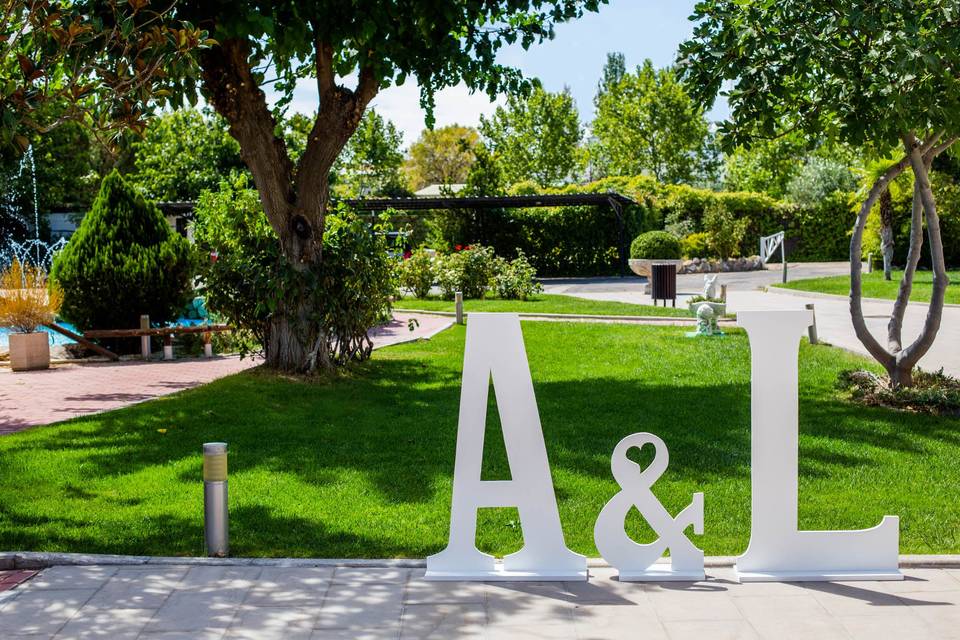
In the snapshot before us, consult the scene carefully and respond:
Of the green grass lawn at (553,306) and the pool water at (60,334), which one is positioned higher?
the green grass lawn at (553,306)

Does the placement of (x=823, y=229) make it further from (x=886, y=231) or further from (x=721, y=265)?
(x=886, y=231)

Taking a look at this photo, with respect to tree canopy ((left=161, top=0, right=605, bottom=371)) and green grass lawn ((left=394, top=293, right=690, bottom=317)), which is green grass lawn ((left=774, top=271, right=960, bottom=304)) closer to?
green grass lawn ((left=394, top=293, right=690, bottom=317))

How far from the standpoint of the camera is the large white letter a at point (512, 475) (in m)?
5.87

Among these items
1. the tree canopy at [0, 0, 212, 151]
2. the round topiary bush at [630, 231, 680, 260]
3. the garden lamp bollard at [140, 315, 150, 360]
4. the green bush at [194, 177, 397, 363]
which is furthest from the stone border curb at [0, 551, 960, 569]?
the round topiary bush at [630, 231, 680, 260]

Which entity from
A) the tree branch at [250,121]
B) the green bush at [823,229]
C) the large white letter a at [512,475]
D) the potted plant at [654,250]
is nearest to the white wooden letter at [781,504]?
→ the large white letter a at [512,475]

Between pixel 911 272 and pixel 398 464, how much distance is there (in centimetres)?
608

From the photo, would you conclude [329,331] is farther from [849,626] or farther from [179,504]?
[849,626]

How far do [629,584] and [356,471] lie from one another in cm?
323

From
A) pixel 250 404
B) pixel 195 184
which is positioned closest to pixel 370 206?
pixel 195 184

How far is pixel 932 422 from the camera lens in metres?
10.1

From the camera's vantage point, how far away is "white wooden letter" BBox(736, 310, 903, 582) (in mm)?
5871

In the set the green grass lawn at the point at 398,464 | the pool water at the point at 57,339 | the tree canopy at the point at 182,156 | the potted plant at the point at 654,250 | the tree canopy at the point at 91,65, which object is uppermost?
the tree canopy at the point at 182,156

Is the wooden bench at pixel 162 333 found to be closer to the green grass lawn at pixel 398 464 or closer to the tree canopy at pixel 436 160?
the green grass lawn at pixel 398 464

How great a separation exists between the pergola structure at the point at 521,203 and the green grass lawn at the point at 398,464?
22.5 meters
